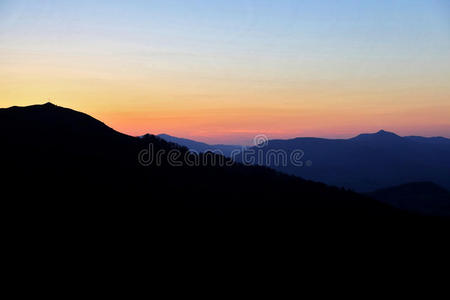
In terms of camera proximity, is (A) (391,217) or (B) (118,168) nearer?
(B) (118,168)

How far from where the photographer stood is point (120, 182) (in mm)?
96562

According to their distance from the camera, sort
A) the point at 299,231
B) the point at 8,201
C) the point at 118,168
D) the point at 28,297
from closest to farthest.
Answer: the point at 28,297 < the point at 8,201 < the point at 299,231 < the point at 118,168

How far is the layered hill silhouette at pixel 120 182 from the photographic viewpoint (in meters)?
77.9

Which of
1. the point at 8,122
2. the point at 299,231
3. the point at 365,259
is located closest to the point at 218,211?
the point at 299,231

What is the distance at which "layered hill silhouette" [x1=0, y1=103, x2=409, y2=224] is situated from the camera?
77.9 m

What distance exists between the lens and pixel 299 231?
91812mm

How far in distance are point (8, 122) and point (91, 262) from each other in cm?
7222

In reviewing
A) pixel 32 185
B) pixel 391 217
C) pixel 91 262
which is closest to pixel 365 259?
pixel 391 217

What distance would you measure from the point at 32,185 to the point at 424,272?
3307 inches

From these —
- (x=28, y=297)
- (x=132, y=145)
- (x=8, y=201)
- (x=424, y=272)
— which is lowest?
(x=424, y=272)

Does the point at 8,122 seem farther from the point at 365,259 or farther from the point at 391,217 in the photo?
the point at 391,217

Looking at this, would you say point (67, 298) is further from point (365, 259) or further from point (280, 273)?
point (365, 259)

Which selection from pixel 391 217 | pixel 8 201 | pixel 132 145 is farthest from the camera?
pixel 132 145

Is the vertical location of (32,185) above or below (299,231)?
above
